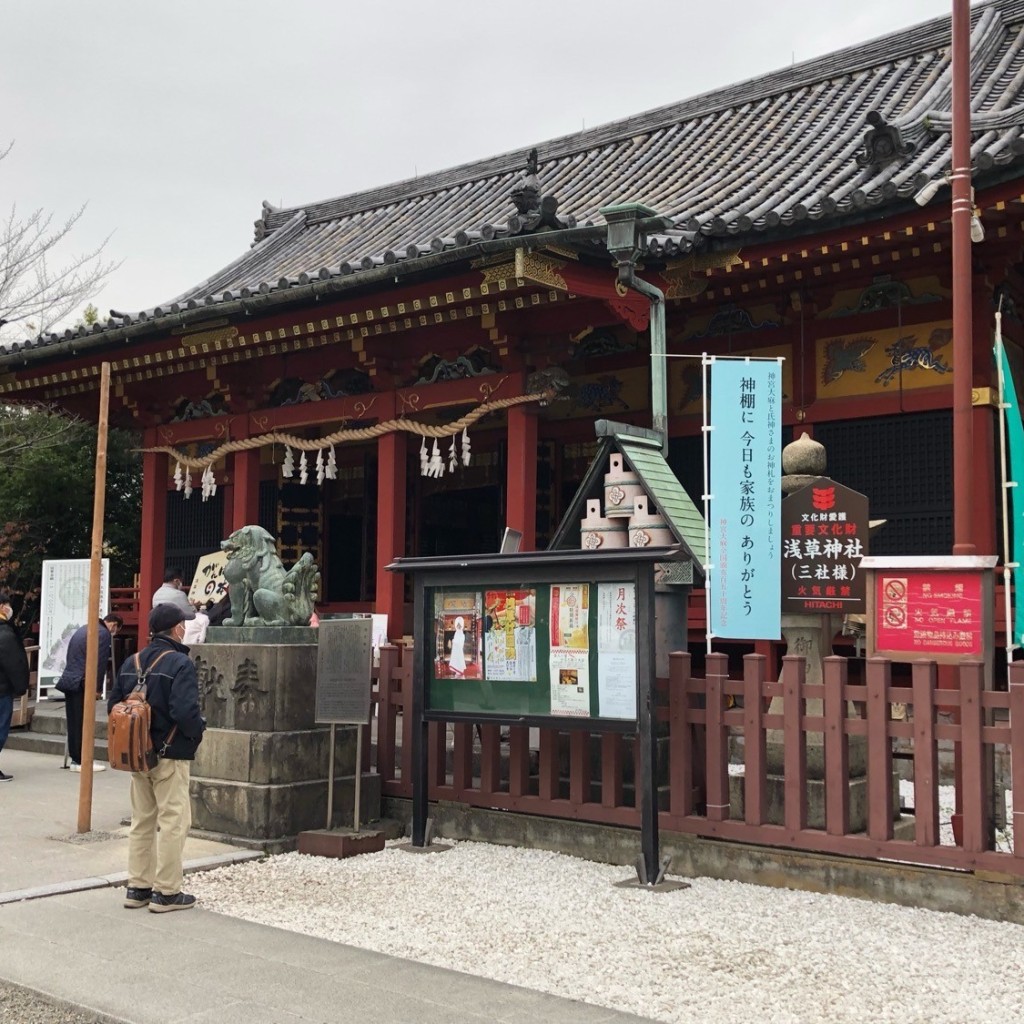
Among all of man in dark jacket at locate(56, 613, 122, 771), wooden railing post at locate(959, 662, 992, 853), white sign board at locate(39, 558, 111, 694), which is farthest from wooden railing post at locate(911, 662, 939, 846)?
white sign board at locate(39, 558, 111, 694)

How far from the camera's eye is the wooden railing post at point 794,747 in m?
6.24

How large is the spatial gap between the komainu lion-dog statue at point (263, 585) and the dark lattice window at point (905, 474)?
514 cm

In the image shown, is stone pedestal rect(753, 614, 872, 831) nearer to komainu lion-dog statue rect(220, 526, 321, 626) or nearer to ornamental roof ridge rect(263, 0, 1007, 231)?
komainu lion-dog statue rect(220, 526, 321, 626)

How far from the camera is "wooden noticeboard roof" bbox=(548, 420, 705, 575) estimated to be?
7445mm

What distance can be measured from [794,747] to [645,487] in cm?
205

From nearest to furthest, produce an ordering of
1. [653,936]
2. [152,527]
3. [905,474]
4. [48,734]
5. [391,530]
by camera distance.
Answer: [653,936] < [905,474] < [391,530] < [48,734] < [152,527]

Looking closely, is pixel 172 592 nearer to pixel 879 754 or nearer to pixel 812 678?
pixel 812 678

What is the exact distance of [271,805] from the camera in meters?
7.45

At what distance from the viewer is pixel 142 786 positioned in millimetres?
6137

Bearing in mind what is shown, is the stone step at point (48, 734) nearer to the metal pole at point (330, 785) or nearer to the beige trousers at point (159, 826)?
the metal pole at point (330, 785)

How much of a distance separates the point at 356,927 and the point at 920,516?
21.1ft

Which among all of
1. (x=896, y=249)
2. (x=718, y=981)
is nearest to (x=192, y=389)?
(x=896, y=249)

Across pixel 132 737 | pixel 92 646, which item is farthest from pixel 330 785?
pixel 92 646

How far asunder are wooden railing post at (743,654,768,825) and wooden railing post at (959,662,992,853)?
1131mm
